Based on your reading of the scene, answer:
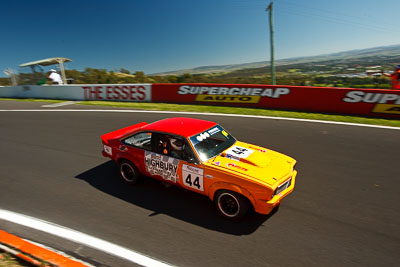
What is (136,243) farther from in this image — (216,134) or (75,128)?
(75,128)

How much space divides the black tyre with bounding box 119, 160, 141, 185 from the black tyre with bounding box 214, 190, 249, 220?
195 centimetres

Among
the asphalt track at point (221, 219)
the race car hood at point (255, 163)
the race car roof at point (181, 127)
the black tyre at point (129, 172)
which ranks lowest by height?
the asphalt track at point (221, 219)

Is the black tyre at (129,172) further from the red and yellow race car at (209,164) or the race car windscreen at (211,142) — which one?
the race car windscreen at (211,142)

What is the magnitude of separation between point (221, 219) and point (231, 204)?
1.13 feet

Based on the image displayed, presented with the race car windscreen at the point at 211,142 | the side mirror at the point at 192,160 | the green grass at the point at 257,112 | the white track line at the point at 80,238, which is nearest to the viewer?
the white track line at the point at 80,238

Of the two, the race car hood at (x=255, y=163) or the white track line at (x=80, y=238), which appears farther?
the race car hood at (x=255, y=163)

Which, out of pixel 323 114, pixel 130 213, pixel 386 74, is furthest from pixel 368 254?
pixel 386 74

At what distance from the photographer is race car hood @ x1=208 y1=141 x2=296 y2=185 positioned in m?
4.04

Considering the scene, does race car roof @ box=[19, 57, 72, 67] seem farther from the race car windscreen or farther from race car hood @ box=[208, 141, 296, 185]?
race car hood @ box=[208, 141, 296, 185]

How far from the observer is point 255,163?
171 inches

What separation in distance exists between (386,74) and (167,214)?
12.8m

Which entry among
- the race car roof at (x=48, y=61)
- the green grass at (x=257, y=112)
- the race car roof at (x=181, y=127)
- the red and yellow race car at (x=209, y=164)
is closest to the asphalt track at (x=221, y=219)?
the red and yellow race car at (x=209, y=164)

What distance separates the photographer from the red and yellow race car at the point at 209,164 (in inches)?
155

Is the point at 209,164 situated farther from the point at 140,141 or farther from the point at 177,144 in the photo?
the point at 140,141
